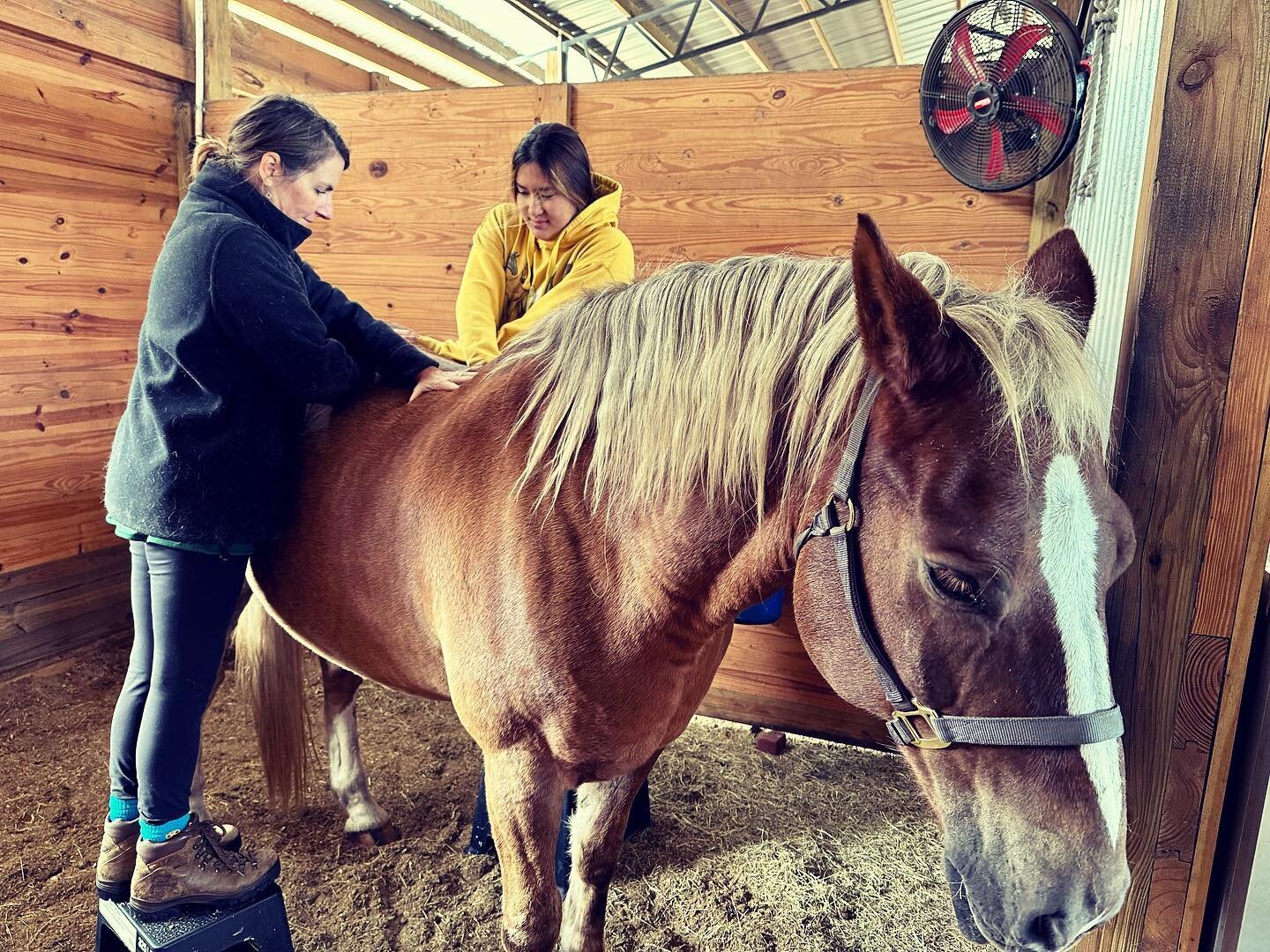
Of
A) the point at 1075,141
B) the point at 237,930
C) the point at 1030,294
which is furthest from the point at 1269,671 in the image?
the point at 237,930

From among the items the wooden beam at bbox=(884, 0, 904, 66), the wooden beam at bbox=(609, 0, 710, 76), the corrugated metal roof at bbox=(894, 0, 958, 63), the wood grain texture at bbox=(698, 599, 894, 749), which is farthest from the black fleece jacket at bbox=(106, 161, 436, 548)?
the corrugated metal roof at bbox=(894, 0, 958, 63)

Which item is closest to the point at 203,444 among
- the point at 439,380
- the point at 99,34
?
the point at 439,380

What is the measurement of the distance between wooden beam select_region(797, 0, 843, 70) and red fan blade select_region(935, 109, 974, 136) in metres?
4.48

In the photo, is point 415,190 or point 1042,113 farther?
point 415,190

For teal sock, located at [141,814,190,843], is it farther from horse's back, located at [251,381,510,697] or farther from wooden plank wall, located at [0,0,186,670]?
wooden plank wall, located at [0,0,186,670]

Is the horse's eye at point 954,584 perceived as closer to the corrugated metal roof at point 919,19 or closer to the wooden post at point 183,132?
the wooden post at point 183,132

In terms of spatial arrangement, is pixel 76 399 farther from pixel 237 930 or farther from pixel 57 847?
pixel 237 930

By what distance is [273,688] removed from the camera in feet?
6.84

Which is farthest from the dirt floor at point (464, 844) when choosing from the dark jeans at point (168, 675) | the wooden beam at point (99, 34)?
the wooden beam at point (99, 34)

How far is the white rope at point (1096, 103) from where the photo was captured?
6.10 feet

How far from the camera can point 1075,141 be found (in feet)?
6.89

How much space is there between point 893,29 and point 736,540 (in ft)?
24.6

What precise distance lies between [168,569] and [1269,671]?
6.57 ft

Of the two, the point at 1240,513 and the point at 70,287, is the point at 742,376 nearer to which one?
the point at 1240,513
